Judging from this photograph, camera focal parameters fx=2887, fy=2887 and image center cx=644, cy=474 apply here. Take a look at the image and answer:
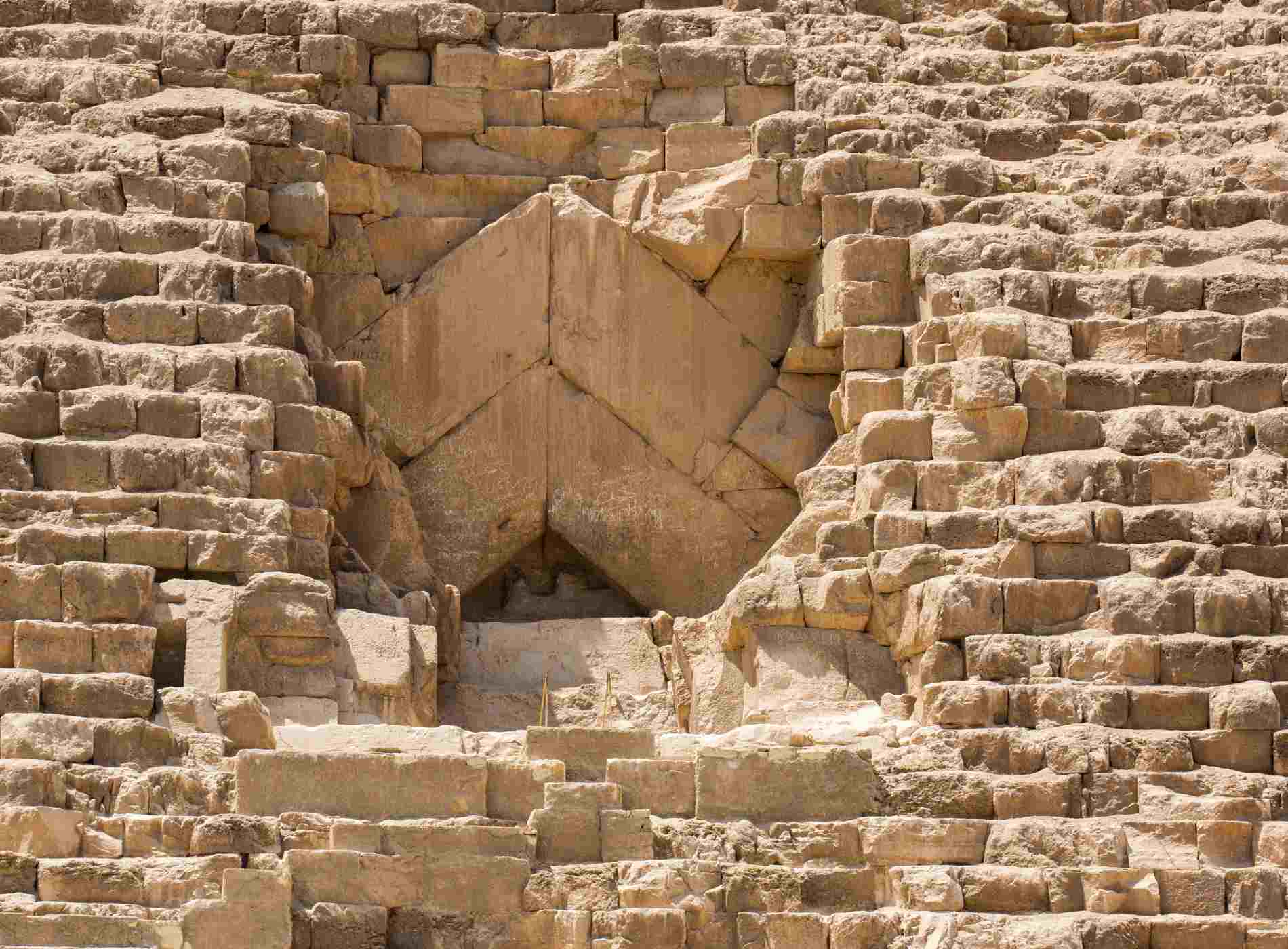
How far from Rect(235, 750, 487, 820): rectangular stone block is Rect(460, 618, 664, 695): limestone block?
274 centimetres

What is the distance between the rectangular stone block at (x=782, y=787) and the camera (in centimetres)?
1508

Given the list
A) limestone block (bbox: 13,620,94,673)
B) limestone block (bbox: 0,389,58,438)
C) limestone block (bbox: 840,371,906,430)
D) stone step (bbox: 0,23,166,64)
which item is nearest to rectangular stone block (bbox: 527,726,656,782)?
limestone block (bbox: 13,620,94,673)

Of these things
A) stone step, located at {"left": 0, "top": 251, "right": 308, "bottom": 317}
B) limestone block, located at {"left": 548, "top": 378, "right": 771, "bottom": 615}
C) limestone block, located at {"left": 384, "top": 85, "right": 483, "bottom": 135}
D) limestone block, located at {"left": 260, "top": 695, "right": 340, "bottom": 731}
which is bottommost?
limestone block, located at {"left": 260, "top": 695, "right": 340, "bottom": 731}

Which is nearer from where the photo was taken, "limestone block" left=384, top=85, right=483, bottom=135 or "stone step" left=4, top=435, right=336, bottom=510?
"stone step" left=4, top=435, right=336, bottom=510

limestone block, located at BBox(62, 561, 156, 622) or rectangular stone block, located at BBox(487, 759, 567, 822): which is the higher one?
limestone block, located at BBox(62, 561, 156, 622)

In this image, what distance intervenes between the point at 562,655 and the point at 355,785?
3.13 meters

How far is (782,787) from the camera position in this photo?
49.6ft

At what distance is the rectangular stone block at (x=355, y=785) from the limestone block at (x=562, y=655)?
274 centimetres

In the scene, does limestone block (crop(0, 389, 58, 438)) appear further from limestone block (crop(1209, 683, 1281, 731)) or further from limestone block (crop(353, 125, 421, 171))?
limestone block (crop(1209, 683, 1281, 731))

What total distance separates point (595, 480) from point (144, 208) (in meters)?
3.33

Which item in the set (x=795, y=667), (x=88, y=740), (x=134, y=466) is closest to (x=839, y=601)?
(x=795, y=667)

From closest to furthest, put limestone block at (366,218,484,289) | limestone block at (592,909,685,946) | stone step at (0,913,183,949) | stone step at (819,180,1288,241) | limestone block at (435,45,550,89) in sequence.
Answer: stone step at (0,913,183,949) < limestone block at (592,909,685,946) < stone step at (819,180,1288,241) < limestone block at (366,218,484,289) < limestone block at (435,45,550,89)

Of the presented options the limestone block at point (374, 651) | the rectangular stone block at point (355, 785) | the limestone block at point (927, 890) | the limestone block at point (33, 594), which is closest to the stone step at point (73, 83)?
the limestone block at point (33, 594)

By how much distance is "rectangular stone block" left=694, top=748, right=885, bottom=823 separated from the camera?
15.1 metres
